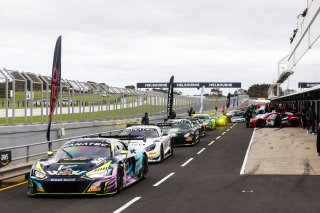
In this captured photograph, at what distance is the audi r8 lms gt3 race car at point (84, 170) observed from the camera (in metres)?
10.9

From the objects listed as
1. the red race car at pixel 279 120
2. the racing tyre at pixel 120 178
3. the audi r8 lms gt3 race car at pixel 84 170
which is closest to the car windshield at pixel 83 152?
the audi r8 lms gt3 race car at pixel 84 170

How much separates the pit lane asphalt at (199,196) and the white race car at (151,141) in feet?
6.50

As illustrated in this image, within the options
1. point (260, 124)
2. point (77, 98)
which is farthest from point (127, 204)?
point (260, 124)

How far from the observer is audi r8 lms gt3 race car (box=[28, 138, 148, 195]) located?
1085 centimetres

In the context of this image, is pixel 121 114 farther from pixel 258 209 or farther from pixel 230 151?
pixel 258 209

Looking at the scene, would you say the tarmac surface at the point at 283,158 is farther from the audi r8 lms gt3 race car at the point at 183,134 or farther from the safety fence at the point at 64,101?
the safety fence at the point at 64,101

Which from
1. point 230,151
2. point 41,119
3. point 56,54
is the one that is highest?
point 56,54

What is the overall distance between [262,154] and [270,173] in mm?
6336

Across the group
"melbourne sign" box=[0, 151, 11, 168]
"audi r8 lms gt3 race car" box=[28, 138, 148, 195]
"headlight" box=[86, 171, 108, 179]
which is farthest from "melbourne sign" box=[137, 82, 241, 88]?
"headlight" box=[86, 171, 108, 179]

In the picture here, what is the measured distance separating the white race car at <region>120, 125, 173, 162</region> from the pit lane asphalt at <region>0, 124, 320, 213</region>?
1982 millimetres

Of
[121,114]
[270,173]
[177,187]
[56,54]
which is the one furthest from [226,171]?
[121,114]

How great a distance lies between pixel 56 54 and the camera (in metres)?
21.2

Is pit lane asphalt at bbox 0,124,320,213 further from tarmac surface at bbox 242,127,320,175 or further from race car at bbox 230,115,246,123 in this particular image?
race car at bbox 230,115,246,123

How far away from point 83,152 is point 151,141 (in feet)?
23.0
